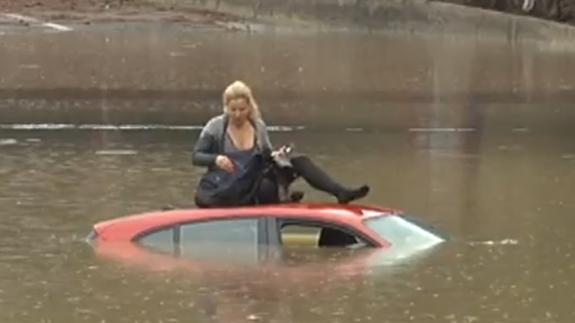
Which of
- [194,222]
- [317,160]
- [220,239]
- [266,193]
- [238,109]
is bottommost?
[317,160]

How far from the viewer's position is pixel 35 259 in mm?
14680

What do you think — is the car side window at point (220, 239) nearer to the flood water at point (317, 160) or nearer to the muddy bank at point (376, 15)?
the flood water at point (317, 160)

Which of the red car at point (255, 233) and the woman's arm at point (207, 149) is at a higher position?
the woman's arm at point (207, 149)

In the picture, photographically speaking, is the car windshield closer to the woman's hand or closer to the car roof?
the car roof

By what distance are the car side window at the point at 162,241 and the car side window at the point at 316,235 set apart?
97 cm

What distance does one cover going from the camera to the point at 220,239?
47.4ft

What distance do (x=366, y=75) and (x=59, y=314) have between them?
95.7ft

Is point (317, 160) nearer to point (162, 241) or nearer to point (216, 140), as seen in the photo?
point (216, 140)

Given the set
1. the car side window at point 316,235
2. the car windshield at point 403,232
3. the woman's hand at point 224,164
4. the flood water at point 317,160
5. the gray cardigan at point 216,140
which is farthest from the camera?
the gray cardigan at point 216,140

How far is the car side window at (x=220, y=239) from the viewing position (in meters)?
14.4

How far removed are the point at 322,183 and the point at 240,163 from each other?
0.74m

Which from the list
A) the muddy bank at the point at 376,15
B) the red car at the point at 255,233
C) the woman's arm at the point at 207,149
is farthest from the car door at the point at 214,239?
the muddy bank at the point at 376,15

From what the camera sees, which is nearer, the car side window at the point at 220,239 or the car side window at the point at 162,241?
the car side window at the point at 220,239

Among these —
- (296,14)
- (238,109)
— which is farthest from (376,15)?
(238,109)
